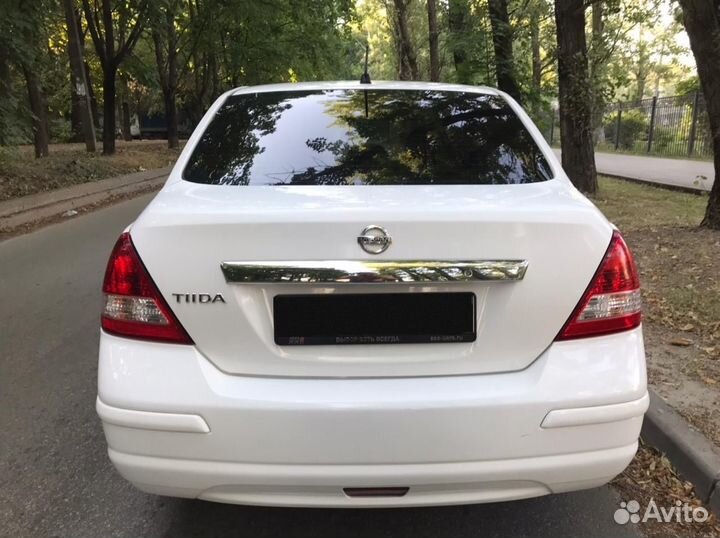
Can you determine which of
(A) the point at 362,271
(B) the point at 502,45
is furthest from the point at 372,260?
(B) the point at 502,45

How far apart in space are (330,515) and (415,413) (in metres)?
0.98

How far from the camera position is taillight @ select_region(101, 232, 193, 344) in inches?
83.5

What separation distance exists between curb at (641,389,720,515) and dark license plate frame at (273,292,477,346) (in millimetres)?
1458

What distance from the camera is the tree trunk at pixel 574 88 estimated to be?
10.4 meters

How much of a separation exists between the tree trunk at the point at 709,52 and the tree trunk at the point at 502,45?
655 centimetres

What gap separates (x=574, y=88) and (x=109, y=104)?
13.0 meters

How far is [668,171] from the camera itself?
17141 mm

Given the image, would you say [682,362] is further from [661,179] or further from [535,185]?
[661,179]

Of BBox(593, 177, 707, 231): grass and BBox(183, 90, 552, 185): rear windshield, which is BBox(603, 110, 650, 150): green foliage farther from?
BBox(183, 90, 552, 185): rear windshield

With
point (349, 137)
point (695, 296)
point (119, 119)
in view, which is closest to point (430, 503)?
point (349, 137)

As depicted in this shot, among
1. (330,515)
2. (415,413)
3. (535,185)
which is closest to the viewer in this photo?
(415,413)

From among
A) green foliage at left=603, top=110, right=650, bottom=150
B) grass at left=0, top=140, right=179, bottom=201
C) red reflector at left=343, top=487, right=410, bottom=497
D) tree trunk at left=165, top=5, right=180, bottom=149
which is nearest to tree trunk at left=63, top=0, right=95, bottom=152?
grass at left=0, top=140, right=179, bottom=201

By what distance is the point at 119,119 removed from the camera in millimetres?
40562

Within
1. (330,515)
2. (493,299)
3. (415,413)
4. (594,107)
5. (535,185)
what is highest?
(594,107)
